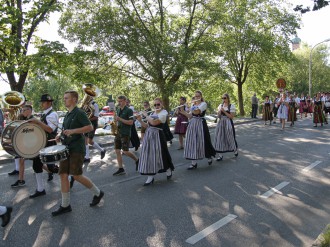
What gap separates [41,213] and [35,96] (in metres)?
50.6

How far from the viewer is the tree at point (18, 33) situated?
13.5 meters

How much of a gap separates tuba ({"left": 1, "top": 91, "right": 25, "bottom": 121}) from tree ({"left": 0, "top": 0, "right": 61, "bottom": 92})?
7.10 metres

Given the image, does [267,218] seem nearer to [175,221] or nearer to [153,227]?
[175,221]

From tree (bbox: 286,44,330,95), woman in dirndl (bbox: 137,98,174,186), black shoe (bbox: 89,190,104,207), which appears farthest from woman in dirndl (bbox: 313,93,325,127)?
tree (bbox: 286,44,330,95)

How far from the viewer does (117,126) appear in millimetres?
8367

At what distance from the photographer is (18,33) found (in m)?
15.4

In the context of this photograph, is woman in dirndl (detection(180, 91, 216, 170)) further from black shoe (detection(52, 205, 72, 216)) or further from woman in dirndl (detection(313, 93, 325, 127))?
woman in dirndl (detection(313, 93, 325, 127))

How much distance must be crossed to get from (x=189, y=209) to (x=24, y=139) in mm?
2989

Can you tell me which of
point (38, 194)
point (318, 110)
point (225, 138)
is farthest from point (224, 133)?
point (318, 110)

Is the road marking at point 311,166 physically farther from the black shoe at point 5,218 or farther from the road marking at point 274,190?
the black shoe at point 5,218

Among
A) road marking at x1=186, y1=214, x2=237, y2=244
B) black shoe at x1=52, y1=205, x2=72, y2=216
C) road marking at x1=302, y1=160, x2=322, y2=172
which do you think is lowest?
road marking at x1=302, y1=160, x2=322, y2=172

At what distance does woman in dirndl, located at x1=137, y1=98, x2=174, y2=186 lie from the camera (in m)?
7.12

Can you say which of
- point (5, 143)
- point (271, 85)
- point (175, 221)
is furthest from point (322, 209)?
point (271, 85)

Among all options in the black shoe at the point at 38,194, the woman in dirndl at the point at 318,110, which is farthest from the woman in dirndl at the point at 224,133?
the woman in dirndl at the point at 318,110
